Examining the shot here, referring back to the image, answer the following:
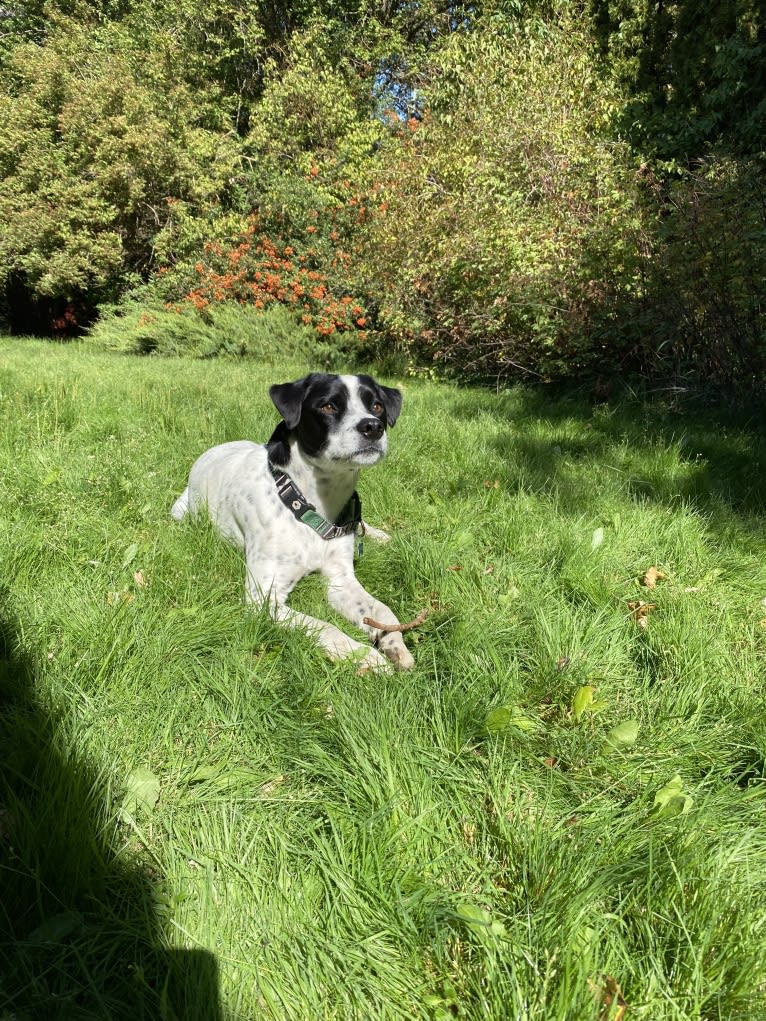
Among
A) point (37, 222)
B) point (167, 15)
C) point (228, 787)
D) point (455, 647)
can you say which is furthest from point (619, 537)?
point (167, 15)

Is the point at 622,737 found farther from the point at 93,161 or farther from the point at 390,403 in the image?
the point at 93,161

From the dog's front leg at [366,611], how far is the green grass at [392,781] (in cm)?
9

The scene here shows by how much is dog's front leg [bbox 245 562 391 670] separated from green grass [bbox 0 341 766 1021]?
0.08 metres

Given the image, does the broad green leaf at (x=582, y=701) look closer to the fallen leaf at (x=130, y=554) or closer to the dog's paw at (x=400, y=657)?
the dog's paw at (x=400, y=657)

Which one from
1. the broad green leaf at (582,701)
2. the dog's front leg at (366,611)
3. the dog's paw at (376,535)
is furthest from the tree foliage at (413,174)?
the broad green leaf at (582,701)

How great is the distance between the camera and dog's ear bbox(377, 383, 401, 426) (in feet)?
10.8

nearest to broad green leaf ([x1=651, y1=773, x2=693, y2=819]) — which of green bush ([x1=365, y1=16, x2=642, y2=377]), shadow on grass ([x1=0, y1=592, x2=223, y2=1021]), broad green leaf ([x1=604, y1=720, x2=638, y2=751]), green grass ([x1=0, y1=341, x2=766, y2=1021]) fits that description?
green grass ([x1=0, y1=341, x2=766, y2=1021])

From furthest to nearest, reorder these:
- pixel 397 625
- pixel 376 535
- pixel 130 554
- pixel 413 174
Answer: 1. pixel 413 174
2. pixel 376 535
3. pixel 130 554
4. pixel 397 625

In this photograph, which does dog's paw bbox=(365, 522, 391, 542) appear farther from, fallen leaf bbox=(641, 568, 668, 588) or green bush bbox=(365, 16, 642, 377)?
green bush bbox=(365, 16, 642, 377)

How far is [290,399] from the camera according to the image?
294cm

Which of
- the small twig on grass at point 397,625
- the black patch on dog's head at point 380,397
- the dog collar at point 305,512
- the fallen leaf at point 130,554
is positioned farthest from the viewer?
the black patch on dog's head at point 380,397

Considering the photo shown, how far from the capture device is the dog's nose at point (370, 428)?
111 inches

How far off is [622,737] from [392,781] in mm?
711

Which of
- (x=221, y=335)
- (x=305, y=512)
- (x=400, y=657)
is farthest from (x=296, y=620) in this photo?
(x=221, y=335)
